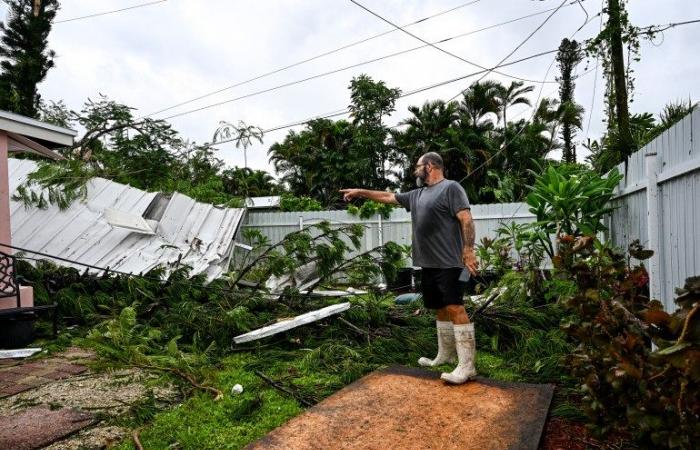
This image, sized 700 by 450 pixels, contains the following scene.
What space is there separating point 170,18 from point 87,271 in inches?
374

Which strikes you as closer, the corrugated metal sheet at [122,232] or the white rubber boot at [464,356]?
the white rubber boot at [464,356]

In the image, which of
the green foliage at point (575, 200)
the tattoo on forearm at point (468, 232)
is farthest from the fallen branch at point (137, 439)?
the green foliage at point (575, 200)

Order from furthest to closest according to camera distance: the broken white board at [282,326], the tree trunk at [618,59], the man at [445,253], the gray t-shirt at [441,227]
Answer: the tree trunk at [618,59] < the broken white board at [282,326] < the gray t-shirt at [441,227] < the man at [445,253]

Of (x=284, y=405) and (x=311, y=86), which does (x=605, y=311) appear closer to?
(x=284, y=405)

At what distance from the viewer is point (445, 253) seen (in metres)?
3.58

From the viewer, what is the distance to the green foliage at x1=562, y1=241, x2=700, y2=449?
1.22 m

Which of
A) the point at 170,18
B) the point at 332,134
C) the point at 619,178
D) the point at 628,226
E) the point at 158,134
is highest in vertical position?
the point at 170,18

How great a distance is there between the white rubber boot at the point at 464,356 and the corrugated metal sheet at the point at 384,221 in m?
5.98

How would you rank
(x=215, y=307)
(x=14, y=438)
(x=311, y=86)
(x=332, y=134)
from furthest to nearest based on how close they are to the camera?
(x=332, y=134) < (x=311, y=86) < (x=215, y=307) < (x=14, y=438)

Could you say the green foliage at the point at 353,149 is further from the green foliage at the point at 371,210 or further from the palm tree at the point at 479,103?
the green foliage at the point at 371,210

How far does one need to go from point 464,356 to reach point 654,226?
4.95ft

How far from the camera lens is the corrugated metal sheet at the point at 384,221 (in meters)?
10.5

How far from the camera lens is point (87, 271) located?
646 centimetres

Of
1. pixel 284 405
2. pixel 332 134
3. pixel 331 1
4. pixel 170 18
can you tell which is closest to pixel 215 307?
pixel 284 405
